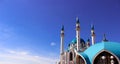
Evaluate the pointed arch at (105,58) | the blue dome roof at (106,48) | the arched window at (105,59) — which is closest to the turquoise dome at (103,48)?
the blue dome roof at (106,48)

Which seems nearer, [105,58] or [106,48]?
[105,58]

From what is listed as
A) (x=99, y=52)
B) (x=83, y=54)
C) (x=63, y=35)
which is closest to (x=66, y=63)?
(x=63, y=35)

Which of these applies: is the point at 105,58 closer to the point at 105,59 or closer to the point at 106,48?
the point at 105,59

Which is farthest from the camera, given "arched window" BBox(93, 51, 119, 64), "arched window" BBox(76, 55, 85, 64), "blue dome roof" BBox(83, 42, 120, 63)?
"arched window" BBox(76, 55, 85, 64)

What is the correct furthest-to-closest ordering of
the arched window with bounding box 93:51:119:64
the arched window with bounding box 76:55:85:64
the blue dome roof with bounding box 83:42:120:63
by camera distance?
the arched window with bounding box 76:55:85:64 < the blue dome roof with bounding box 83:42:120:63 < the arched window with bounding box 93:51:119:64

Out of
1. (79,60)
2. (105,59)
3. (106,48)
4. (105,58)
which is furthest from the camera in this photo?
(79,60)

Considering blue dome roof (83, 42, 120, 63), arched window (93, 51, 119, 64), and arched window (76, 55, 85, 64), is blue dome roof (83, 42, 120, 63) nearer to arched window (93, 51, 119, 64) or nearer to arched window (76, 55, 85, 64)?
arched window (93, 51, 119, 64)

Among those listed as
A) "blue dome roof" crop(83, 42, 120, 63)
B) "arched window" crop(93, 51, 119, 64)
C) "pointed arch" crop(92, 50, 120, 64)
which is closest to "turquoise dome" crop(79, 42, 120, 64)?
"blue dome roof" crop(83, 42, 120, 63)

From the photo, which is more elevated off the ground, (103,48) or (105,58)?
(103,48)

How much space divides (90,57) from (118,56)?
5.43 meters

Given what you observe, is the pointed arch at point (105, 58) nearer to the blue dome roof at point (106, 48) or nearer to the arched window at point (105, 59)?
the arched window at point (105, 59)

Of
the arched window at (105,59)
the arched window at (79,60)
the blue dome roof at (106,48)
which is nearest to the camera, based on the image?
the arched window at (105,59)

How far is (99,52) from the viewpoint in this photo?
39062 mm

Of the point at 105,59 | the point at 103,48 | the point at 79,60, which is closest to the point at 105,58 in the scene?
the point at 105,59
